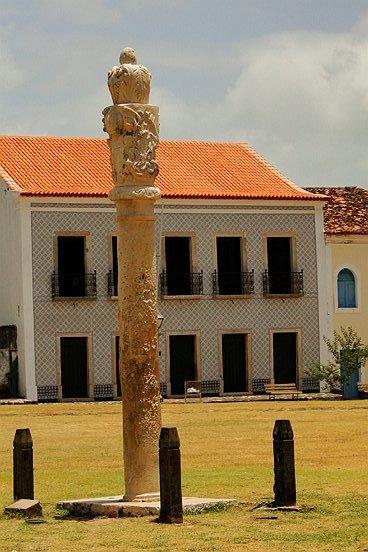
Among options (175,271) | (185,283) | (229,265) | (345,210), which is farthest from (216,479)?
(345,210)

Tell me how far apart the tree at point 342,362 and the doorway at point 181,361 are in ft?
11.8

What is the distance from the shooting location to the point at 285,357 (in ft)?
160

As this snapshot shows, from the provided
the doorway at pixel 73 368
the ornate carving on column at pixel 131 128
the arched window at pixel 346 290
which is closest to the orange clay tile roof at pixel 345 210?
the arched window at pixel 346 290

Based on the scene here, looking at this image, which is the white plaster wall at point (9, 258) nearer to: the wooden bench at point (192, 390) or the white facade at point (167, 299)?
the white facade at point (167, 299)

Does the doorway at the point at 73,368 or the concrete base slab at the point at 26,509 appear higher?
the doorway at the point at 73,368

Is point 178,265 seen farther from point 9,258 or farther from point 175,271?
point 9,258

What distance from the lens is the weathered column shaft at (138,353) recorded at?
15.4 metres

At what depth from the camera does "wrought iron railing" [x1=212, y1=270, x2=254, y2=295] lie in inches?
1895

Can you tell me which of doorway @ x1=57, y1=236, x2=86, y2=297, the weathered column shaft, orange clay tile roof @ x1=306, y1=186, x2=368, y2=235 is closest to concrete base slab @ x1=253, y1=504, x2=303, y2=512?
the weathered column shaft

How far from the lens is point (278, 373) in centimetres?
4834

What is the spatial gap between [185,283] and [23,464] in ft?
106

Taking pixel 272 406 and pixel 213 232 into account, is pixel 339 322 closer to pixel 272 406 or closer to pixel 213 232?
pixel 213 232

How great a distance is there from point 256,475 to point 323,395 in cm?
2821

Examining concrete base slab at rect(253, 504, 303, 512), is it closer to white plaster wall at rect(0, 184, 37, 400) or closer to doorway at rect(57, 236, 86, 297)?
white plaster wall at rect(0, 184, 37, 400)
